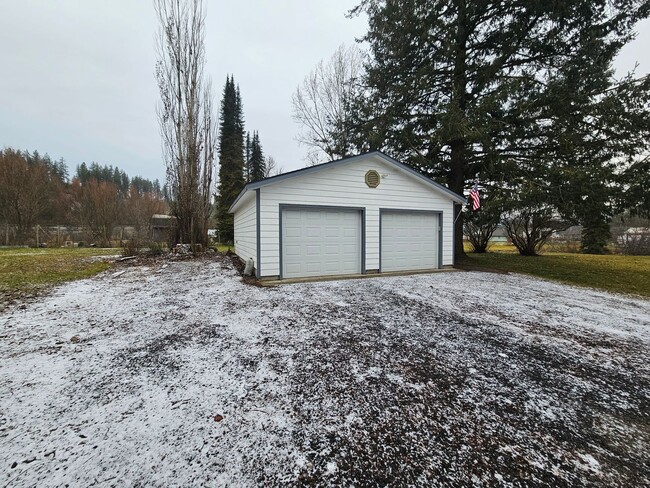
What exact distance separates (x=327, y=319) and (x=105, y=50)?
14044 millimetres

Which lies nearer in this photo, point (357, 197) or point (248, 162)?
point (357, 197)

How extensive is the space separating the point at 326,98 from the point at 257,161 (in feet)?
40.3

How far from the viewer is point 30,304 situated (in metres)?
4.47

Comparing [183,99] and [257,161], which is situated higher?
[257,161]

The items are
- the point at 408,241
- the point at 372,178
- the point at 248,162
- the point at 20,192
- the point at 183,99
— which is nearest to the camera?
the point at 372,178

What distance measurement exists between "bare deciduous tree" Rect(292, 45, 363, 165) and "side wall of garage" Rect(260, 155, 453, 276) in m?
6.31

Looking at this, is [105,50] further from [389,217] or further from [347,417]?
[347,417]

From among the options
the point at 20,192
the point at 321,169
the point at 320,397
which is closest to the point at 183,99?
the point at 321,169

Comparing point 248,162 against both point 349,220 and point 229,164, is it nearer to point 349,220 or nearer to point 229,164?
point 229,164

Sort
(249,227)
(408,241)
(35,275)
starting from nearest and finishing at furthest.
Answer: (35,275) → (249,227) → (408,241)

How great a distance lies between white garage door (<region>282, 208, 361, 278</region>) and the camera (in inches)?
270

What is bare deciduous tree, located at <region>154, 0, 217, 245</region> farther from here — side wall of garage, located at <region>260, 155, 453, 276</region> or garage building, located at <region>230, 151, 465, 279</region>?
side wall of garage, located at <region>260, 155, 453, 276</region>

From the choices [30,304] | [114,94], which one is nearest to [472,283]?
[30,304]

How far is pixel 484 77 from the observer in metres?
8.91
